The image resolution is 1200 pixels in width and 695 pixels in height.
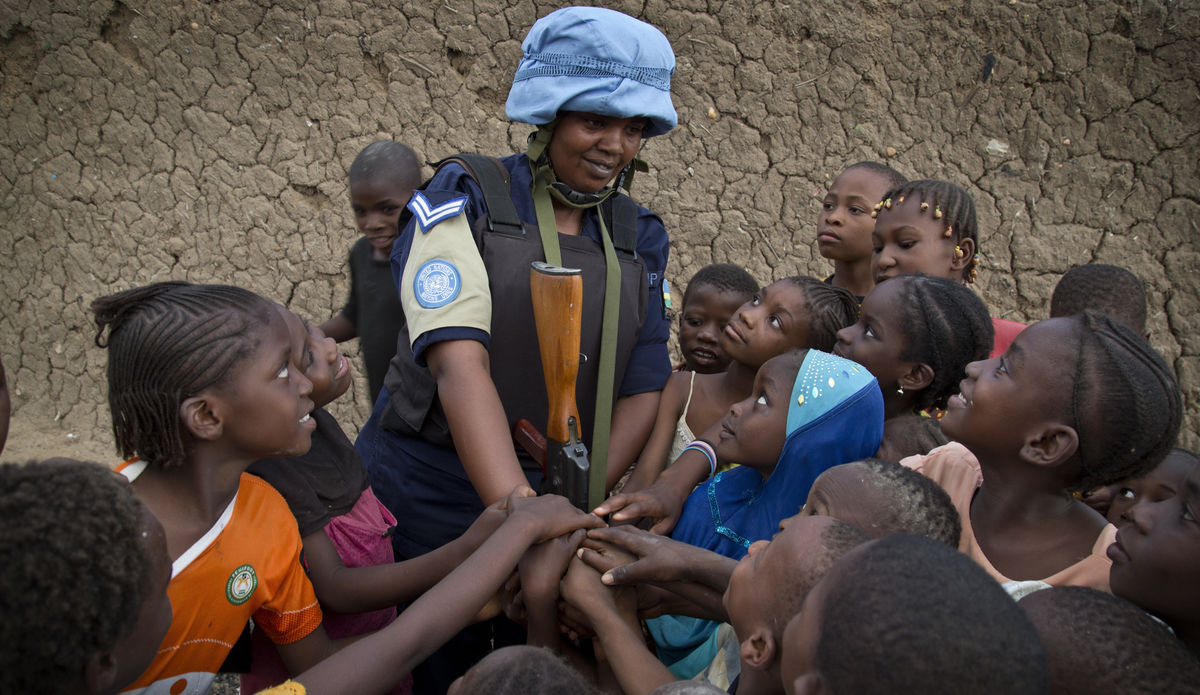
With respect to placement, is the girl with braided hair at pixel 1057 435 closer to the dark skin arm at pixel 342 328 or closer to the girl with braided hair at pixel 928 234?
the girl with braided hair at pixel 928 234

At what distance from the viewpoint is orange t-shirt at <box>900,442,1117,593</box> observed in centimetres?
144

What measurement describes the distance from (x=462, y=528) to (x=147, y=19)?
3.62 m

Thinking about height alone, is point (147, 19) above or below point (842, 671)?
above

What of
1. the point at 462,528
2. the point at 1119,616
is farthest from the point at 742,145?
the point at 1119,616

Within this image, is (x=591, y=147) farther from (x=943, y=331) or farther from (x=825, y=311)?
(x=943, y=331)

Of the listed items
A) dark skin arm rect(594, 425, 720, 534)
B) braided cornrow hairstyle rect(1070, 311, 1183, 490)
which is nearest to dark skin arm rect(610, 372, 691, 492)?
dark skin arm rect(594, 425, 720, 534)

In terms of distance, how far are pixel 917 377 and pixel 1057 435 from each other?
0.56 metres

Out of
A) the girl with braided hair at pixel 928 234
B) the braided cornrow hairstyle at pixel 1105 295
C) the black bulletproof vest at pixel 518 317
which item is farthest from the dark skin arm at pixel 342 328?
the braided cornrow hairstyle at pixel 1105 295

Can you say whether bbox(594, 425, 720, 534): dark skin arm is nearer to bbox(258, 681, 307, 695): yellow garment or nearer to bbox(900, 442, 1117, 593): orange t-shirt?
bbox(900, 442, 1117, 593): orange t-shirt

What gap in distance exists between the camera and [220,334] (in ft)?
4.87

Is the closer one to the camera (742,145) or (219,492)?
(219,492)

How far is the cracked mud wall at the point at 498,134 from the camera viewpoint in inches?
160

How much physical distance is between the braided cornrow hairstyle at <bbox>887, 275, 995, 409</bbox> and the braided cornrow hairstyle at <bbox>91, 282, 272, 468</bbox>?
1654mm

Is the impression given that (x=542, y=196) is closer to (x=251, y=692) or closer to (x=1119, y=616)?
(x=251, y=692)
